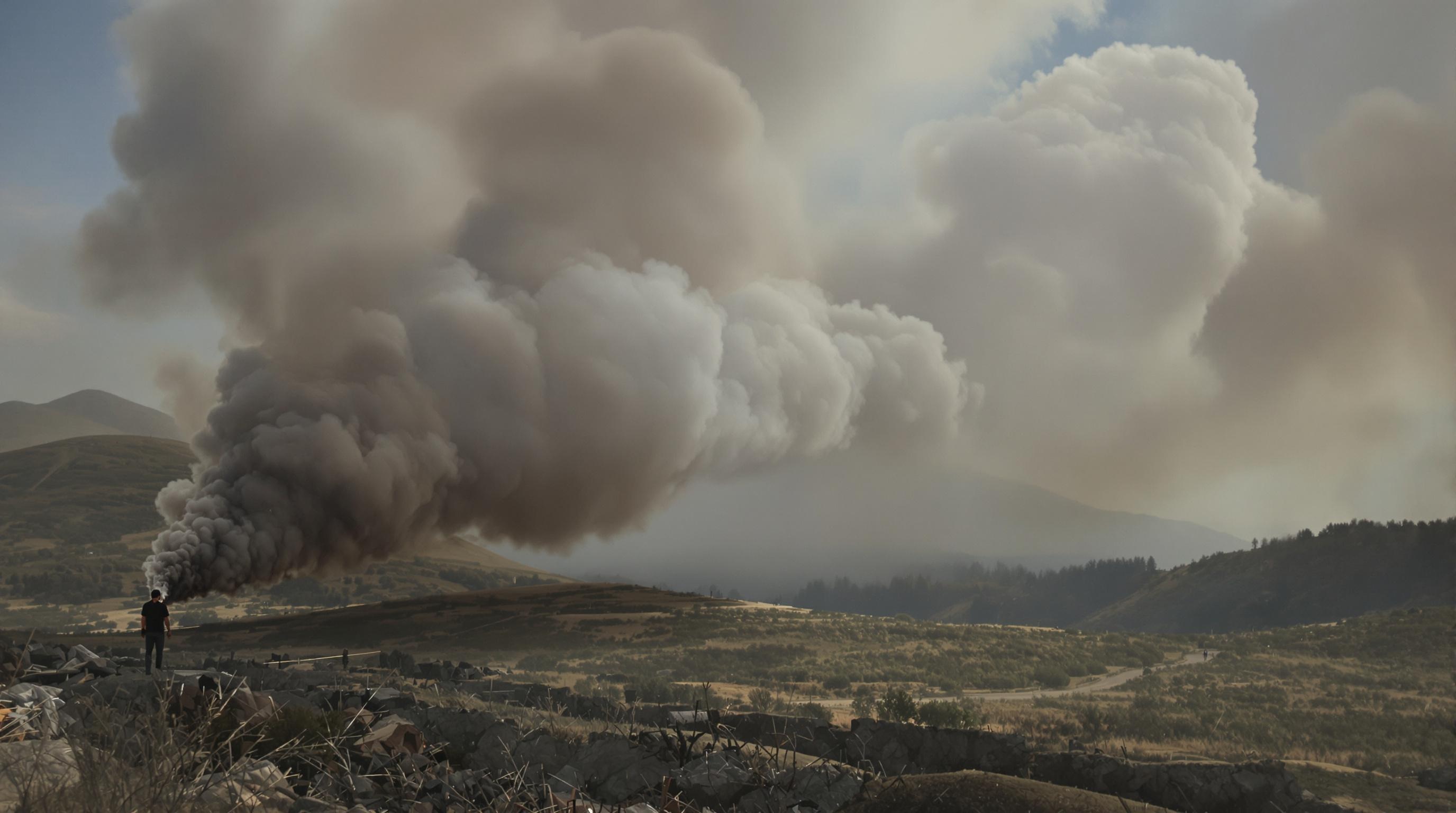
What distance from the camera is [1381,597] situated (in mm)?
117250

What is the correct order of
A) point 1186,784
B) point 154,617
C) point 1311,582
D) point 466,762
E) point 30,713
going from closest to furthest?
point 30,713 → point 466,762 → point 1186,784 → point 154,617 → point 1311,582

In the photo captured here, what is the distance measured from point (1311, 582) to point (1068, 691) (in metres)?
106

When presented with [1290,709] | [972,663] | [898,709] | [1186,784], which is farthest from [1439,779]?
[972,663]

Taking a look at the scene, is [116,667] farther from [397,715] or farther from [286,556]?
[286,556]

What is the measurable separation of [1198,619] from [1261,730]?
118 m

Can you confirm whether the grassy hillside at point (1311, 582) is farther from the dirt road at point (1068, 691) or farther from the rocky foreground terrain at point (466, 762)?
the rocky foreground terrain at point (466, 762)

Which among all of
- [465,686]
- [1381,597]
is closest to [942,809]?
[465,686]

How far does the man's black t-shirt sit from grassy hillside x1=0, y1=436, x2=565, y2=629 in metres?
54.9

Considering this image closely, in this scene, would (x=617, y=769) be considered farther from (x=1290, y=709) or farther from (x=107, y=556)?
(x=107, y=556)

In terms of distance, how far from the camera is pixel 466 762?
38.5 feet

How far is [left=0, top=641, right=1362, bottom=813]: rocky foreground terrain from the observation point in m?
6.31

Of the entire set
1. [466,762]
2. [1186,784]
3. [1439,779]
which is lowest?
[1439,779]

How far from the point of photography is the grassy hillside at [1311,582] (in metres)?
118

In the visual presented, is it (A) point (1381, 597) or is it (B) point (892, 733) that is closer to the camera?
(B) point (892, 733)
